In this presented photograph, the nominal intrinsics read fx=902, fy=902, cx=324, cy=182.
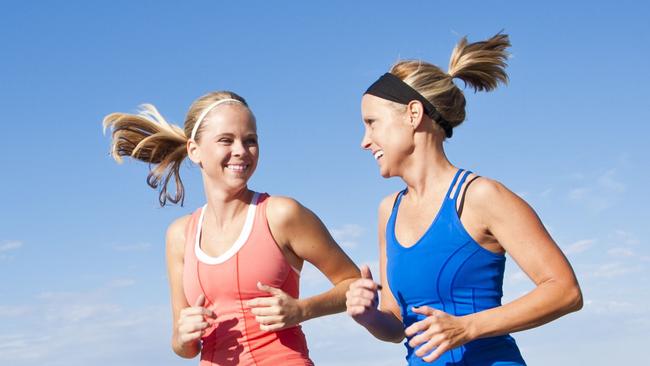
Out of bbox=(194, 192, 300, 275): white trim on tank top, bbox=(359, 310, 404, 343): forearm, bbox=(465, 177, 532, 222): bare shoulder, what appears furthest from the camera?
bbox=(194, 192, 300, 275): white trim on tank top

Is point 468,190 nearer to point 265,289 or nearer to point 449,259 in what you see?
point 449,259

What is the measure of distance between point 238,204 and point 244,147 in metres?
0.40

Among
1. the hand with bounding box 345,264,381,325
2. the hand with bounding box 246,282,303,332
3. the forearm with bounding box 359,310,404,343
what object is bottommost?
the forearm with bounding box 359,310,404,343

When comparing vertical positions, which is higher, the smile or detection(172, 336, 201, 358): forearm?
the smile

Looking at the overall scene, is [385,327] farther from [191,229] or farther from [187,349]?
[191,229]

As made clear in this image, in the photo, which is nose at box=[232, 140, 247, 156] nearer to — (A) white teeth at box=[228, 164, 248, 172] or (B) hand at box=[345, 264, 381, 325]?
(A) white teeth at box=[228, 164, 248, 172]

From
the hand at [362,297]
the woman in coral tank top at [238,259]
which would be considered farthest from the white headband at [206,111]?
the hand at [362,297]

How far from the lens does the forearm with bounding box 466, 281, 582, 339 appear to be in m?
4.36

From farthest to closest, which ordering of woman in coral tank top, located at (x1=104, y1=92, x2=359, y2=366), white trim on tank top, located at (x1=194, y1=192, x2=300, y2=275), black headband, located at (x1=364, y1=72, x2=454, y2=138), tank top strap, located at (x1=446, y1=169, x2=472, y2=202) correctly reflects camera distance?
white trim on tank top, located at (x1=194, y1=192, x2=300, y2=275) → woman in coral tank top, located at (x1=104, y1=92, x2=359, y2=366) → black headband, located at (x1=364, y1=72, x2=454, y2=138) → tank top strap, located at (x1=446, y1=169, x2=472, y2=202)

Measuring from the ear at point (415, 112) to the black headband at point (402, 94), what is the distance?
3 cm

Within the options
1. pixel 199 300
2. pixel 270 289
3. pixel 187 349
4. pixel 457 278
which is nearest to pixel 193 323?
pixel 199 300

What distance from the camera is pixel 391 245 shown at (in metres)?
5.09

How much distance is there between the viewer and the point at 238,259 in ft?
18.9

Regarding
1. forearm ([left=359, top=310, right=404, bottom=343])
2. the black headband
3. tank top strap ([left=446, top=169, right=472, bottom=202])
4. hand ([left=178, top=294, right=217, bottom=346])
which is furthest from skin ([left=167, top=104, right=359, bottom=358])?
tank top strap ([left=446, top=169, right=472, bottom=202])
